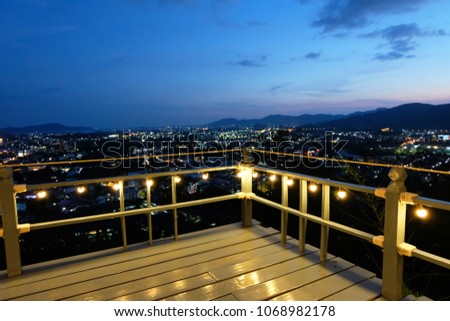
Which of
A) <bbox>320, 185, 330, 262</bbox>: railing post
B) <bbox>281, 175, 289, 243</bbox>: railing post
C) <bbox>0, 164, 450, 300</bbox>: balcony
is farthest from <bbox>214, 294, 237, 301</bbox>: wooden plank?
<bbox>281, 175, 289, 243</bbox>: railing post

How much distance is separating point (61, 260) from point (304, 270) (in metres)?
2.25

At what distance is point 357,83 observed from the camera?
26656 mm

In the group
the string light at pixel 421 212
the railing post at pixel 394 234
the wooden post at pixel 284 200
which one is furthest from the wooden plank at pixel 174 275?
the string light at pixel 421 212

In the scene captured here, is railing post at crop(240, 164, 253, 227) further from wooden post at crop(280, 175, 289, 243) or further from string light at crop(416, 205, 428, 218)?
string light at crop(416, 205, 428, 218)

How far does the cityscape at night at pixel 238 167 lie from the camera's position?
2311 mm

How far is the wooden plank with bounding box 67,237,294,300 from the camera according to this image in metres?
2.15

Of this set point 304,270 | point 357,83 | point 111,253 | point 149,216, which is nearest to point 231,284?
point 304,270

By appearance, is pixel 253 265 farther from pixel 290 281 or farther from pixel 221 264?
pixel 290 281

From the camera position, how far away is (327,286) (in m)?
2.21

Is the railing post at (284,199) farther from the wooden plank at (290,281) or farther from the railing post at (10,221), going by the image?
the railing post at (10,221)

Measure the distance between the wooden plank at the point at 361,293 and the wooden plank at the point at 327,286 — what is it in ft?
0.13

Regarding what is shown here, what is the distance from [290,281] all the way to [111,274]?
4.93 feet

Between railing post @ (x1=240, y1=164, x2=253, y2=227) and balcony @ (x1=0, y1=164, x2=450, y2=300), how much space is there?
1.27ft
